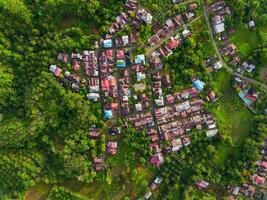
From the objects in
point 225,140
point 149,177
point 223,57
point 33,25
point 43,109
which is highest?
point 33,25

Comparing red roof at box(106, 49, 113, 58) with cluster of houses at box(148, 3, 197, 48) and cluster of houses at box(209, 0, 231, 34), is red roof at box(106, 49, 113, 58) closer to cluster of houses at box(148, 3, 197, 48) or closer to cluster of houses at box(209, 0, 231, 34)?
cluster of houses at box(148, 3, 197, 48)

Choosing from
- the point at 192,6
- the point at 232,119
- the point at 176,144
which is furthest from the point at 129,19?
the point at 232,119

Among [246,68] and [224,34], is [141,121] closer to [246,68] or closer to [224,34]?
[246,68]

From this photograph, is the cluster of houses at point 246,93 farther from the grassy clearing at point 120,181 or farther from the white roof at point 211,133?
the grassy clearing at point 120,181

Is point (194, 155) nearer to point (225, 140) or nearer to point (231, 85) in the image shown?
point (225, 140)

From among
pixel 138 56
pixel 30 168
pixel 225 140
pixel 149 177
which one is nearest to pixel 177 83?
pixel 138 56
